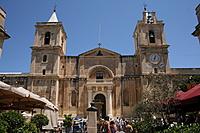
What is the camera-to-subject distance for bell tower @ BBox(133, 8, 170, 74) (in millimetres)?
27641

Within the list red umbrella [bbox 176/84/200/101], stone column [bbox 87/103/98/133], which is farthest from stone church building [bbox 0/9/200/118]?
red umbrella [bbox 176/84/200/101]

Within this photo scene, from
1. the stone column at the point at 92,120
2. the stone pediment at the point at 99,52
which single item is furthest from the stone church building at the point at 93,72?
the stone column at the point at 92,120

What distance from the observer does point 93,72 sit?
29.3 m

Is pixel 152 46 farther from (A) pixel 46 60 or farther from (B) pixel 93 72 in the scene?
(A) pixel 46 60

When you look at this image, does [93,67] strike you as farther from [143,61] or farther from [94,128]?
[94,128]

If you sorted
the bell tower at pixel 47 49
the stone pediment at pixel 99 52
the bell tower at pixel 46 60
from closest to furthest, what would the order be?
1. the bell tower at pixel 46 60
2. the bell tower at pixel 47 49
3. the stone pediment at pixel 99 52

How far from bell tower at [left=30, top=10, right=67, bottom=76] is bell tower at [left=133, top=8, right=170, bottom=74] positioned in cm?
1300

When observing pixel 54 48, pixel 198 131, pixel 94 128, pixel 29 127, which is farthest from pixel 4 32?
pixel 54 48

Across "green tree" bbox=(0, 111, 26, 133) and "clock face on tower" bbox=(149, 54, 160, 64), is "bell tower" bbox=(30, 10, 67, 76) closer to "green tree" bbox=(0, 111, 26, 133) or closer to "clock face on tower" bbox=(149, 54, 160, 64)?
"clock face on tower" bbox=(149, 54, 160, 64)

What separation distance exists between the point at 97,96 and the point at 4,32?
19098mm

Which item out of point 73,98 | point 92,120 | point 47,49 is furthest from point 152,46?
point 92,120

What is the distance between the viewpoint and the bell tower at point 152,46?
27.6 m

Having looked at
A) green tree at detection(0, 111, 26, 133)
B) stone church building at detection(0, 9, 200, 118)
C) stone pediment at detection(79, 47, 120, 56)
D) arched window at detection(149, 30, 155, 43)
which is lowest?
green tree at detection(0, 111, 26, 133)

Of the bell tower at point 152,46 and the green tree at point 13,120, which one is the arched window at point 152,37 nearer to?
the bell tower at point 152,46
